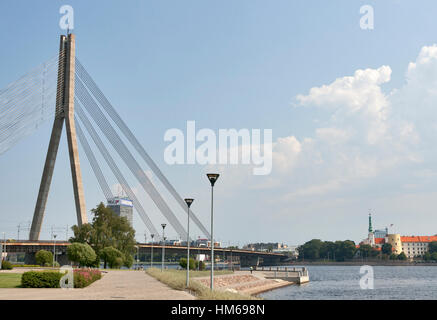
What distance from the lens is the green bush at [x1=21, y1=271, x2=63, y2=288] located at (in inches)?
931

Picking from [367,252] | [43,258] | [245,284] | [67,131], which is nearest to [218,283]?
[245,284]

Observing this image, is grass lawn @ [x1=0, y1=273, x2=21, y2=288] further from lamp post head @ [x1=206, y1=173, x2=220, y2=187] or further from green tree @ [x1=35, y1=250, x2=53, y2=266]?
green tree @ [x1=35, y1=250, x2=53, y2=266]

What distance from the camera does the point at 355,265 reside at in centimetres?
18462

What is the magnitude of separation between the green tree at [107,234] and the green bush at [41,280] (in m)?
34.9

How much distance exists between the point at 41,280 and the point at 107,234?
39.3 m

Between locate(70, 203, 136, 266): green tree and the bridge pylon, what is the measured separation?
739cm

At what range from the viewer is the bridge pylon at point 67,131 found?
50.2 meters

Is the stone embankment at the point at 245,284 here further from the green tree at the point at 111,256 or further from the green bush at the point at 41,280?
the green bush at the point at 41,280

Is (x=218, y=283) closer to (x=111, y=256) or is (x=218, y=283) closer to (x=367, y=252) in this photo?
(x=111, y=256)

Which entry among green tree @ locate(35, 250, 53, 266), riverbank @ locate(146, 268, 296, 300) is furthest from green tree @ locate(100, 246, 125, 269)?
green tree @ locate(35, 250, 53, 266)

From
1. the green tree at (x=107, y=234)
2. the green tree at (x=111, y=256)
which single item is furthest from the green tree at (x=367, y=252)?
the green tree at (x=111, y=256)

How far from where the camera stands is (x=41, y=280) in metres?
23.7
